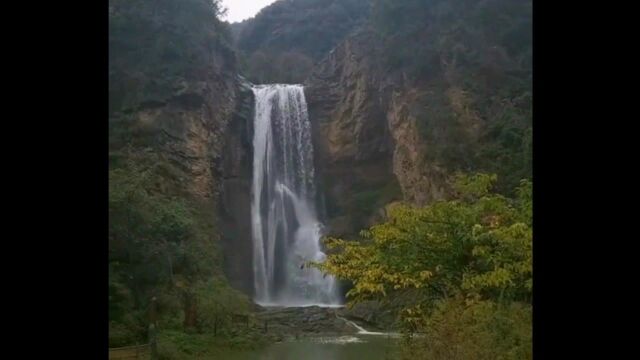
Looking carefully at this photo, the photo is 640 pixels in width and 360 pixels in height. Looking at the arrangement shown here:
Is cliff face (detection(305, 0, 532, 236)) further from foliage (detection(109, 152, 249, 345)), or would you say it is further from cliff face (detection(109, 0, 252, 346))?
foliage (detection(109, 152, 249, 345))

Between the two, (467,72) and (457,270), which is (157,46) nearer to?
(467,72)

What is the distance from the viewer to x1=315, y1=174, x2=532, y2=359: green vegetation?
9000mm

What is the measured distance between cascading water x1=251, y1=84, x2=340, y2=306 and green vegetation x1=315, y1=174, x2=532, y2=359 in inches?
873

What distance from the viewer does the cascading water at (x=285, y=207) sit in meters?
34.7

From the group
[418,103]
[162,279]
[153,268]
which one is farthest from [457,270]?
[418,103]

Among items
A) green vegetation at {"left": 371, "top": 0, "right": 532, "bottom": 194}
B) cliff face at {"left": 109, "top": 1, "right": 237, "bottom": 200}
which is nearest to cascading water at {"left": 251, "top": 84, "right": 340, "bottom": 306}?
cliff face at {"left": 109, "top": 1, "right": 237, "bottom": 200}

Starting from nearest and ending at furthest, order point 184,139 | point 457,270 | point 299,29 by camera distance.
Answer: point 457,270 < point 184,139 < point 299,29

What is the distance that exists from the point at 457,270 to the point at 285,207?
25.9m

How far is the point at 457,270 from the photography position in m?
11.2

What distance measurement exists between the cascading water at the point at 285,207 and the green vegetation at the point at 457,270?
22.2 meters
